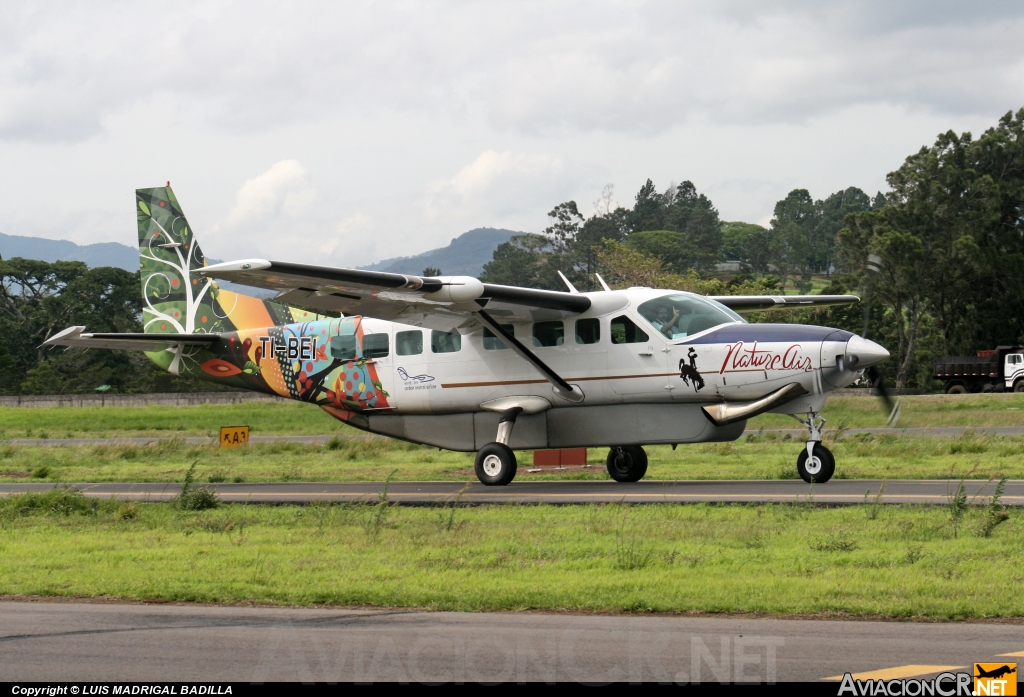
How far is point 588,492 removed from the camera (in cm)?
1714

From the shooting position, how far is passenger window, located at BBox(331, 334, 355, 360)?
70.0 feet

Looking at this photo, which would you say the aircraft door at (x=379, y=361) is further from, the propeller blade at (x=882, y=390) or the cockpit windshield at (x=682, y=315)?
the propeller blade at (x=882, y=390)

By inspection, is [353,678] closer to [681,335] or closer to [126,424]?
[681,335]

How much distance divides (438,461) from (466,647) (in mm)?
19151

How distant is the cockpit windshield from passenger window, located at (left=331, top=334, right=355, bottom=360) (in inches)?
249

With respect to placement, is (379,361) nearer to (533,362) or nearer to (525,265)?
(533,362)

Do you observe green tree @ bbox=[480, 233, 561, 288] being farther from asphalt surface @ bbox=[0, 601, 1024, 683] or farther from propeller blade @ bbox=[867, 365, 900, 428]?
asphalt surface @ bbox=[0, 601, 1024, 683]

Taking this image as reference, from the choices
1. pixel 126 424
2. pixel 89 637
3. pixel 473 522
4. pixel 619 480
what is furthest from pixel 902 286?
pixel 89 637

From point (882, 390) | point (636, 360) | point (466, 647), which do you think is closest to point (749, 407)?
point (636, 360)

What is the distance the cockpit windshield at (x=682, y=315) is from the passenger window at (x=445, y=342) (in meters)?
3.70

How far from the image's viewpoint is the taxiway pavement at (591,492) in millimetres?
14711

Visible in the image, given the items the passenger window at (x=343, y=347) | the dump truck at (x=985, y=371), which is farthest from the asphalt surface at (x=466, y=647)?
the dump truck at (x=985, y=371)

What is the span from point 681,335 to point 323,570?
9.64 meters

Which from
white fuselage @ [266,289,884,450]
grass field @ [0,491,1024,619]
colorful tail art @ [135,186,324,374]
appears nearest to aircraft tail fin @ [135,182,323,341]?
colorful tail art @ [135,186,324,374]
